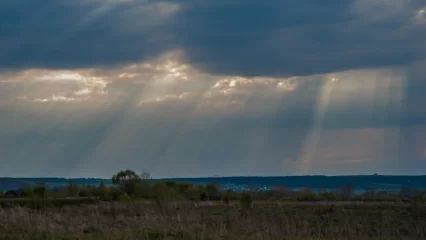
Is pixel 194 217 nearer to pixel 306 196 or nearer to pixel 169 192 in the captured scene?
pixel 169 192

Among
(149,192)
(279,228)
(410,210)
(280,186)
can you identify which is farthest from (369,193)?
(279,228)

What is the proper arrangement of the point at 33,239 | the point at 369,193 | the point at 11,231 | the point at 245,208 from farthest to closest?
the point at 369,193, the point at 245,208, the point at 11,231, the point at 33,239

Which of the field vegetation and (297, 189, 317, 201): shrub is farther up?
(297, 189, 317, 201): shrub

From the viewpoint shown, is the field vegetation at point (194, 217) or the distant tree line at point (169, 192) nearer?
the field vegetation at point (194, 217)

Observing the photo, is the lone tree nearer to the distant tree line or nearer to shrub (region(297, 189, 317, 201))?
the distant tree line

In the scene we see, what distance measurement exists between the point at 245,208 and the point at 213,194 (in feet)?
142

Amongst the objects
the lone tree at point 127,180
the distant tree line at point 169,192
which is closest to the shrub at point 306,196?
the distant tree line at point 169,192

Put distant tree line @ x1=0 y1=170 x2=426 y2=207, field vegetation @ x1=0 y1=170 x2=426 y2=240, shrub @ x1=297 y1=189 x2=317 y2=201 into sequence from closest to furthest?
field vegetation @ x1=0 y1=170 x2=426 y2=240
distant tree line @ x1=0 y1=170 x2=426 y2=207
shrub @ x1=297 y1=189 x2=317 y2=201

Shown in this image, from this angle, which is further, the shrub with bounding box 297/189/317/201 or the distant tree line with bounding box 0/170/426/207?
the shrub with bounding box 297/189/317/201

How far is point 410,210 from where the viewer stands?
179 ft

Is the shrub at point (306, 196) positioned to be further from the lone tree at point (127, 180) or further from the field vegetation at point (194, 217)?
the lone tree at point (127, 180)

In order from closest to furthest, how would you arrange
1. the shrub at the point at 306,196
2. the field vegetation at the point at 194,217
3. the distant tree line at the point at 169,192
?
1. the field vegetation at the point at 194,217
2. the distant tree line at the point at 169,192
3. the shrub at the point at 306,196

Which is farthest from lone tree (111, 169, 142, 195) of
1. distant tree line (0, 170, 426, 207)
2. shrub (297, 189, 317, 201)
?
shrub (297, 189, 317, 201)

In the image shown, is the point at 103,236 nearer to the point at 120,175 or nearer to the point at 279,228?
the point at 279,228
